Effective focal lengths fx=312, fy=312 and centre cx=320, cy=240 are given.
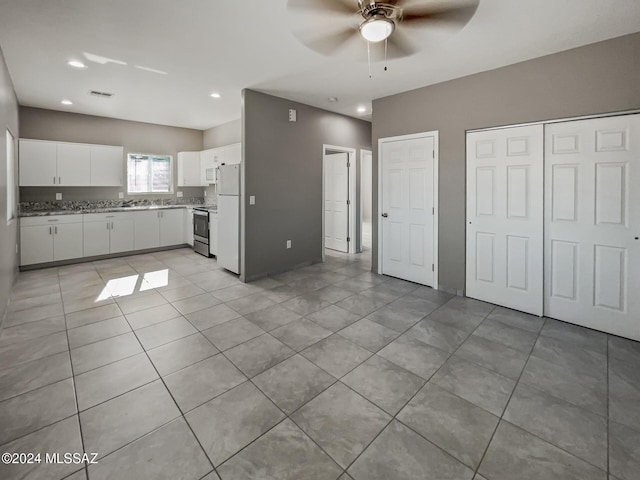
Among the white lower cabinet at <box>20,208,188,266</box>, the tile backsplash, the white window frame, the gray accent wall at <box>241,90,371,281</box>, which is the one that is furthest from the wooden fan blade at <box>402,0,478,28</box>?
the tile backsplash

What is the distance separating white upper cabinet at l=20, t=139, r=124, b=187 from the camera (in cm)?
518

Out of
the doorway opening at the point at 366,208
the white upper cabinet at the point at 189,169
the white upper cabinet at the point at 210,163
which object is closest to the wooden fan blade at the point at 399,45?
the doorway opening at the point at 366,208

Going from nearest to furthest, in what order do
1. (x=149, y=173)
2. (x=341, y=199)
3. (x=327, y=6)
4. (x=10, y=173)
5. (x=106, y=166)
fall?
1. (x=327, y=6)
2. (x=10, y=173)
3. (x=106, y=166)
4. (x=341, y=199)
5. (x=149, y=173)

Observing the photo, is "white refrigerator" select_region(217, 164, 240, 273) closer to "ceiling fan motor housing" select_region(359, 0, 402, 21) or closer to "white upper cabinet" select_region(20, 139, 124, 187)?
"white upper cabinet" select_region(20, 139, 124, 187)

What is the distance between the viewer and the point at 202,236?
20.2ft

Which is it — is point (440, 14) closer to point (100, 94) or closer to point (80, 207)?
point (100, 94)

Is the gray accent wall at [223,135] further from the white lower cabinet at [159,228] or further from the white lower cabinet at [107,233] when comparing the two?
the white lower cabinet at [107,233]

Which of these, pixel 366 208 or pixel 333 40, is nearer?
pixel 333 40

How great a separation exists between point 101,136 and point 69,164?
87 centimetres

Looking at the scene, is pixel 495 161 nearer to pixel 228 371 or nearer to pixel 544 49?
pixel 544 49

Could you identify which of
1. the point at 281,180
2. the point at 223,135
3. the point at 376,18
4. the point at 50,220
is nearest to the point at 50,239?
the point at 50,220

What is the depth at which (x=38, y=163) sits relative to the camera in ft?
17.2

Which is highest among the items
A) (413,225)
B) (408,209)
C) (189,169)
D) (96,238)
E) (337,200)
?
(189,169)

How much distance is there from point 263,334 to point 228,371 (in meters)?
0.62
